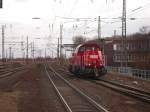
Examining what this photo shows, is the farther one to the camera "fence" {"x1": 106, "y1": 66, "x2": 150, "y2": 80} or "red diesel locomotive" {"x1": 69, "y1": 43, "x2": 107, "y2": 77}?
"red diesel locomotive" {"x1": 69, "y1": 43, "x2": 107, "y2": 77}

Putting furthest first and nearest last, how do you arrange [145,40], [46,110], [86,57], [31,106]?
[145,40], [86,57], [31,106], [46,110]

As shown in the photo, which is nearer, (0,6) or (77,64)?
(0,6)

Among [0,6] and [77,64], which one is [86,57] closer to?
[77,64]

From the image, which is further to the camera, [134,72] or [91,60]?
[134,72]

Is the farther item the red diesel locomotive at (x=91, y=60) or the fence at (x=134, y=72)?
the red diesel locomotive at (x=91, y=60)

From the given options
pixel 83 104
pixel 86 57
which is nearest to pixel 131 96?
pixel 83 104

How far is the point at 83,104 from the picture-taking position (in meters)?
18.0

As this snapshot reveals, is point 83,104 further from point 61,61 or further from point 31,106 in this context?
point 61,61

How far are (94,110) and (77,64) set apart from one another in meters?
26.5

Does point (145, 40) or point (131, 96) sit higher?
point (145, 40)

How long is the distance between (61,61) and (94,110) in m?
100

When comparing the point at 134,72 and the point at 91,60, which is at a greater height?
the point at 91,60

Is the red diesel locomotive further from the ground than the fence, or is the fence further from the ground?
the red diesel locomotive

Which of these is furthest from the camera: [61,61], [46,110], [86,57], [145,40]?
[61,61]
